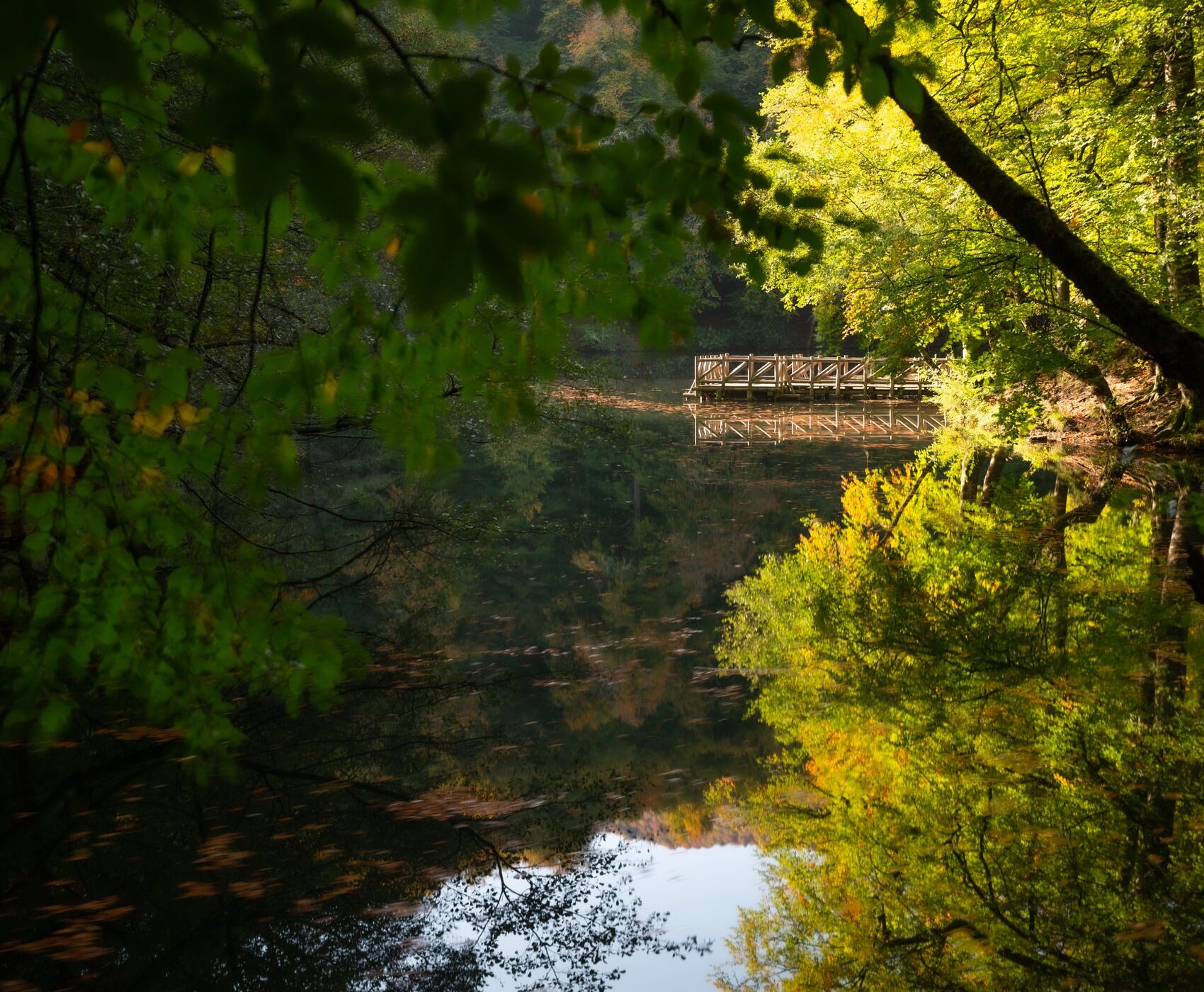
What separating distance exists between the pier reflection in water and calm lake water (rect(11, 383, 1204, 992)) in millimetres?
9858

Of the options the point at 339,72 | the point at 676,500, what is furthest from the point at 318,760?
the point at 676,500

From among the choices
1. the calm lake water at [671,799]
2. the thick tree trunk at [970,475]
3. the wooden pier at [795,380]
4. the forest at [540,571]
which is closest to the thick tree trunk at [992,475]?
the thick tree trunk at [970,475]

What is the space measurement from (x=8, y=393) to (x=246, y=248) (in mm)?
2380

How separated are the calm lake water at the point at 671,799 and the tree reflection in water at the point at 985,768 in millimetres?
18

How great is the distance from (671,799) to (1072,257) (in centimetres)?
294

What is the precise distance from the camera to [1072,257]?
3.95 m

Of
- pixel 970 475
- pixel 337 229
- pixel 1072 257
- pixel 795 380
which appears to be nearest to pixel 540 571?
pixel 970 475

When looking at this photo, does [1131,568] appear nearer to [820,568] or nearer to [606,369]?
[820,568]

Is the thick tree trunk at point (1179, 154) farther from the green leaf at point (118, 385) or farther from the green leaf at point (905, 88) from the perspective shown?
the green leaf at point (118, 385)

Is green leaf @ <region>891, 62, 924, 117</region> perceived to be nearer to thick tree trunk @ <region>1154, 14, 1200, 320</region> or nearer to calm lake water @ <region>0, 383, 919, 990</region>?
calm lake water @ <region>0, 383, 919, 990</region>

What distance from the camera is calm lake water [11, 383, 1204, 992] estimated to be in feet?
10.9


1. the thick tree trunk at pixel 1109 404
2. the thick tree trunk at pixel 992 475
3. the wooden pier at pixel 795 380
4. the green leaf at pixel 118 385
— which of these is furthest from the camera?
the wooden pier at pixel 795 380

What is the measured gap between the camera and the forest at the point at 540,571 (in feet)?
6.11

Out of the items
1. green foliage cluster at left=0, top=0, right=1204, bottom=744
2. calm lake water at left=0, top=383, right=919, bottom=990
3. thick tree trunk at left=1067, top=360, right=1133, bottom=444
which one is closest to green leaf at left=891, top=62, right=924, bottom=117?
green foliage cluster at left=0, top=0, right=1204, bottom=744
